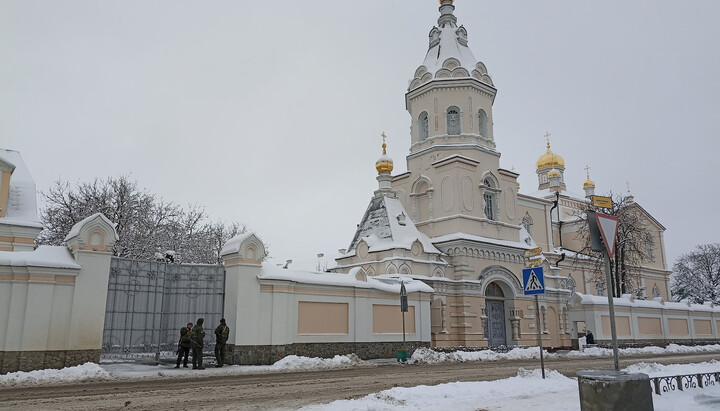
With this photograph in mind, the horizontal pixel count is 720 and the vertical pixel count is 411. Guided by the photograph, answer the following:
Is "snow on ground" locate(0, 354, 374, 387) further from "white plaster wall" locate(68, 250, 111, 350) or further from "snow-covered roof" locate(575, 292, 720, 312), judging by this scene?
"snow-covered roof" locate(575, 292, 720, 312)

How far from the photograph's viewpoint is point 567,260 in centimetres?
4278

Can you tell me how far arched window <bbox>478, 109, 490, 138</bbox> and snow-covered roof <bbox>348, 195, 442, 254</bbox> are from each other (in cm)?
732

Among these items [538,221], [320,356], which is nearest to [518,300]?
[538,221]

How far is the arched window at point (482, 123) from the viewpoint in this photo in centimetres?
3497

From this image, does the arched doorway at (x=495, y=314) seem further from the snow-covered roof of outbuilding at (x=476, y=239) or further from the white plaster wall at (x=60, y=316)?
the white plaster wall at (x=60, y=316)

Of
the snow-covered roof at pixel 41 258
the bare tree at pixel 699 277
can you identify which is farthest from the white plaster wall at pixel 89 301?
the bare tree at pixel 699 277

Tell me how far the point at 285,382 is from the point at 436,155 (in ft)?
77.4

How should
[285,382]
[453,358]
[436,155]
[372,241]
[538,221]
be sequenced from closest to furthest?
[285,382] → [453,358] → [372,241] → [436,155] → [538,221]

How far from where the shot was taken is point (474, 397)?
9.49m

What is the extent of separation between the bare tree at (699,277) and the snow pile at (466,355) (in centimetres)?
4511

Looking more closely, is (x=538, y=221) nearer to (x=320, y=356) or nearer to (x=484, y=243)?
(x=484, y=243)

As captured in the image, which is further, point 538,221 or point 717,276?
point 717,276

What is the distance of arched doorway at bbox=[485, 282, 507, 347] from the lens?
101ft

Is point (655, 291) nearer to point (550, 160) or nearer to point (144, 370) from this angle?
point (550, 160)
